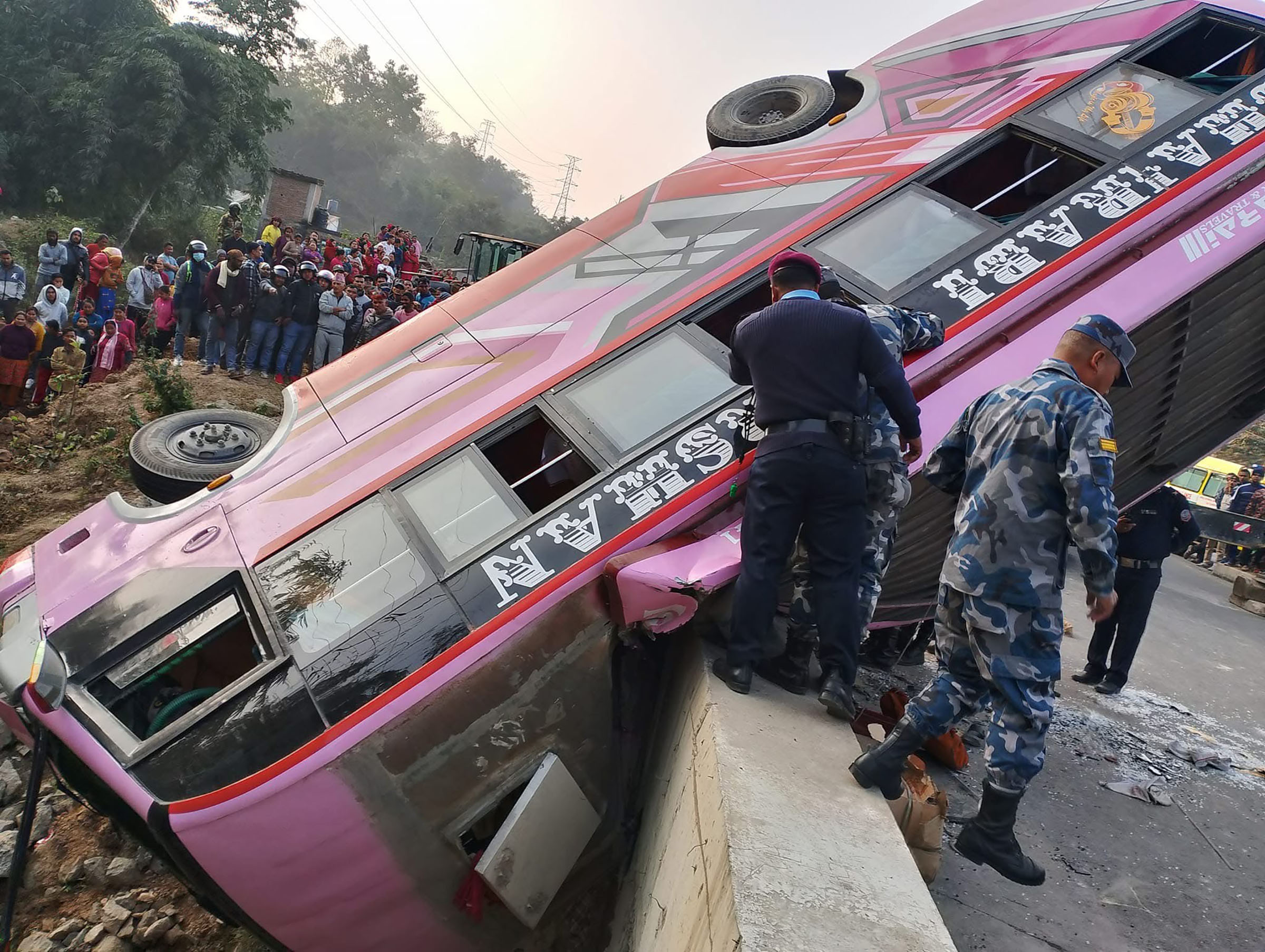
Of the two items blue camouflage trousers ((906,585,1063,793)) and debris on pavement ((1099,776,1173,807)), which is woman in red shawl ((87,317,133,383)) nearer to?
blue camouflage trousers ((906,585,1063,793))

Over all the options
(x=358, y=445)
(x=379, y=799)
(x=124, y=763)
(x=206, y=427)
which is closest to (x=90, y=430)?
(x=206, y=427)

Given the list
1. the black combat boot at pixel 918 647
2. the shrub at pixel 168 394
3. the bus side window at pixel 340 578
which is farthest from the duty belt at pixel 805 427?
the shrub at pixel 168 394

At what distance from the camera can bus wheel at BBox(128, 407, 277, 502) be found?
485 centimetres

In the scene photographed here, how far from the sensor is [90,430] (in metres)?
7.41

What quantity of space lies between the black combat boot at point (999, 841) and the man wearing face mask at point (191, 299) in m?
8.74

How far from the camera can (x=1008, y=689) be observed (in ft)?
8.08

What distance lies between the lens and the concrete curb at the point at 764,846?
174 centimetres

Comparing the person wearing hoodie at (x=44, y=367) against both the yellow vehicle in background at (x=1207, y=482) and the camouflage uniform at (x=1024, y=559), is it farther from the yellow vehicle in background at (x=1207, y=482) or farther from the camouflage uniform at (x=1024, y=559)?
the yellow vehicle in background at (x=1207, y=482)

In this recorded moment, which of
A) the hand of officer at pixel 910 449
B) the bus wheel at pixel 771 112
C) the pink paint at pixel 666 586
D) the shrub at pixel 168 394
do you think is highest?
the bus wheel at pixel 771 112

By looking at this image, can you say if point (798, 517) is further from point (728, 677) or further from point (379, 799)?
point (379, 799)

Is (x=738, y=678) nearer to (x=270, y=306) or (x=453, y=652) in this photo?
(x=453, y=652)

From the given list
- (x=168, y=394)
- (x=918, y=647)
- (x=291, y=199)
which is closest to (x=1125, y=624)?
(x=918, y=647)

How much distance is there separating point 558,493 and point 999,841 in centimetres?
213

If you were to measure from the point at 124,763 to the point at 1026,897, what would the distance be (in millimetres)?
3127
